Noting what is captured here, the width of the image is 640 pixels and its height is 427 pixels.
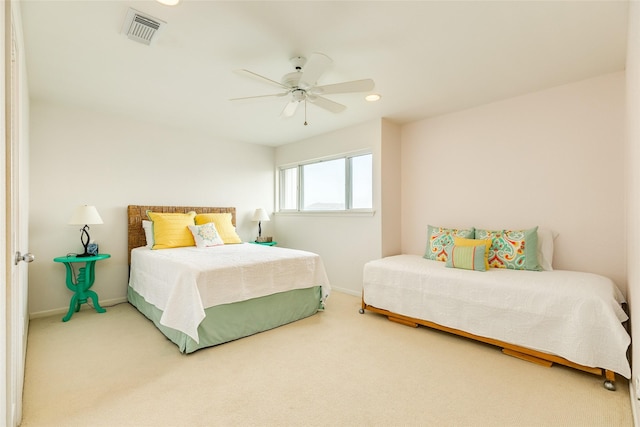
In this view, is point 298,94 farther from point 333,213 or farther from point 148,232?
point 148,232

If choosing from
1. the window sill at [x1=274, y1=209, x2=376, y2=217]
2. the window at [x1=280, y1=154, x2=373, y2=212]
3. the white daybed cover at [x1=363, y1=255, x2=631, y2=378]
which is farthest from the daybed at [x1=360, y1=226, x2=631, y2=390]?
the window at [x1=280, y1=154, x2=373, y2=212]

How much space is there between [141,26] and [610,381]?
3.83 meters

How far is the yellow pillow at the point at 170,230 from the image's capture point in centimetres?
372

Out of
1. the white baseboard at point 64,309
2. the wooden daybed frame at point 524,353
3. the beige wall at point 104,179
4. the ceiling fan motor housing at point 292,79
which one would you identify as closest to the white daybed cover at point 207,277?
the white baseboard at point 64,309

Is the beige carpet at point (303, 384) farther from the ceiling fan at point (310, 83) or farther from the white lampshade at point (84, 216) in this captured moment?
the ceiling fan at point (310, 83)

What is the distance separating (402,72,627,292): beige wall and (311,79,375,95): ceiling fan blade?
1.88 m

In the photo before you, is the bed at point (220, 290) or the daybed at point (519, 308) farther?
the bed at point (220, 290)

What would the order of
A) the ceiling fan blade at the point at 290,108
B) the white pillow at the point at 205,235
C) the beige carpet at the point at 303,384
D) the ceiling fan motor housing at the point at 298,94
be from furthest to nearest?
1. the white pillow at the point at 205,235
2. the ceiling fan blade at the point at 290,108
3. the ceiling fan motor housing at the point at 298,94
4. the beige carpet at the point at 303,384

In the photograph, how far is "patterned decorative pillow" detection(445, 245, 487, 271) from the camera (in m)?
2.91

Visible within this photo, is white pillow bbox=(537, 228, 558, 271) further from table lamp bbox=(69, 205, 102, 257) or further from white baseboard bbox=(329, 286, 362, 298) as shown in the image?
table lamp bbox=(69, 205, 102, 257)

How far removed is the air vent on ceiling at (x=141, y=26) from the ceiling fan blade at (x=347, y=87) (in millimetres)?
1141

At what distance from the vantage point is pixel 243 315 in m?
2.81

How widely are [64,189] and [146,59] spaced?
6.94ft

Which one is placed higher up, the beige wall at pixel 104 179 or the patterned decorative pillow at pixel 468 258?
the beige wall at pixel 104 179
